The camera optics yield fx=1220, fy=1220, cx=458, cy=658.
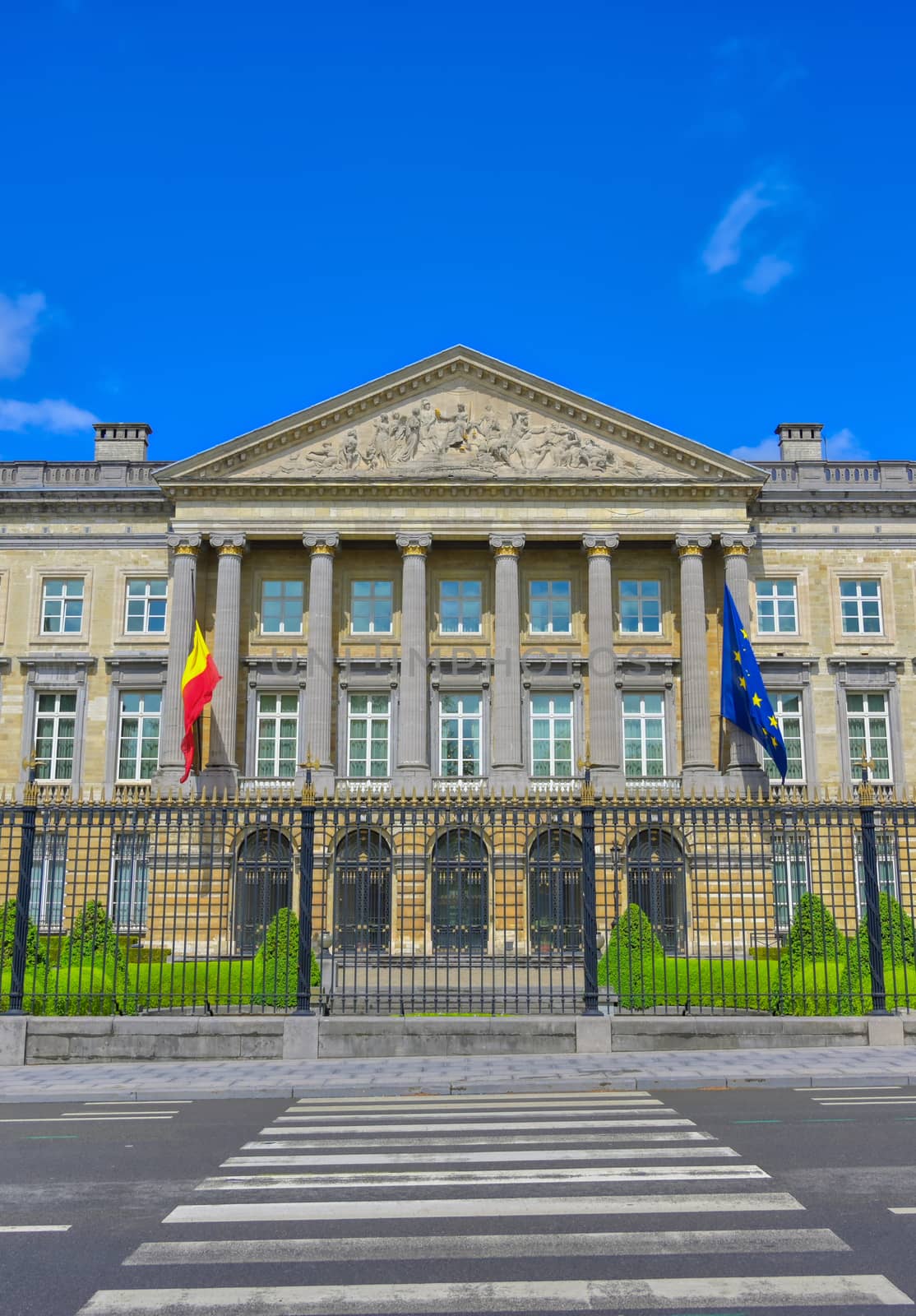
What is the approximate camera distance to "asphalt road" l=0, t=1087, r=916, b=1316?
7.13m

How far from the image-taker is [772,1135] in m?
11.8

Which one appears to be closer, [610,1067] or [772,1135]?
[772,1135]

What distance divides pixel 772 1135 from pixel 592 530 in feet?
108

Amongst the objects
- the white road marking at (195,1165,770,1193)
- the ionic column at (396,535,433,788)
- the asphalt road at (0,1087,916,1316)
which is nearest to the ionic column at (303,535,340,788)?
the ionic column at (396,535,433,788)

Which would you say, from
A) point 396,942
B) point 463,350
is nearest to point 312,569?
point 463,350

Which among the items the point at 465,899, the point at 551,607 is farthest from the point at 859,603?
the point at 465,899

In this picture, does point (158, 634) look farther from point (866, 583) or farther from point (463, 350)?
point (866, 583)

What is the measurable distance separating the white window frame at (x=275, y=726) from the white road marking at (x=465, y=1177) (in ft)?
108

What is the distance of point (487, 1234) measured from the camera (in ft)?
27.3

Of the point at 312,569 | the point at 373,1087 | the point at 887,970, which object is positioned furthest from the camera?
the point at 312,569

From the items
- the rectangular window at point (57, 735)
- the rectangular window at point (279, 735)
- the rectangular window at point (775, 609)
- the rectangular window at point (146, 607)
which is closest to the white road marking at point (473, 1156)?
the rectangular window at point (279, 735)

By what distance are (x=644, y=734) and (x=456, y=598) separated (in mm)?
8427

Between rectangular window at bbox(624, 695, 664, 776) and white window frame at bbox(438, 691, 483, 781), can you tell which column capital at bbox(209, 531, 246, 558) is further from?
rectangular window at bbox(624, 695, 664, 776)

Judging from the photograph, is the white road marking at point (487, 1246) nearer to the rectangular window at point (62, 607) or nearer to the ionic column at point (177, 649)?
the ionic column at point (177, 649)
